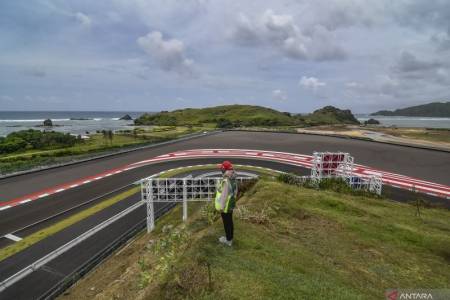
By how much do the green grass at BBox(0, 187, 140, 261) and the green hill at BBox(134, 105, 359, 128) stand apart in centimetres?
10415

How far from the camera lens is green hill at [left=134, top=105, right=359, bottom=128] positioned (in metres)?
129

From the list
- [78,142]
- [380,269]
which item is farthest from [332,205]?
[78,142]

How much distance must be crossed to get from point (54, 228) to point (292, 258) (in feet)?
47.5

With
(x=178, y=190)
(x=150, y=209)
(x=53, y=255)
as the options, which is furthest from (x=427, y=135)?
(x=53, y=255)

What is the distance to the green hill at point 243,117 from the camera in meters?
129

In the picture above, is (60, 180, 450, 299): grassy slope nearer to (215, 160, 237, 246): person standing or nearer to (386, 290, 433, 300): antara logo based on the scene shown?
(386, 290, 433, 300): antara logo

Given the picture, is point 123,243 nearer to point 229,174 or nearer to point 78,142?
point 229,174

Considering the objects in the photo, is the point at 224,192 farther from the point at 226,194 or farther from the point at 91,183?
the point at 91,183

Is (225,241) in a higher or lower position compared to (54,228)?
higher

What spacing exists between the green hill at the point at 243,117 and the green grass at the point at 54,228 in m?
104

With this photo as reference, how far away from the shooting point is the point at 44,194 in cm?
2250

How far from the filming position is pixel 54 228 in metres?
16.5

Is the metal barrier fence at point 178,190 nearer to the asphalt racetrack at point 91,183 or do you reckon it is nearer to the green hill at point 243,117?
the asphalt racetrack at point 91,183

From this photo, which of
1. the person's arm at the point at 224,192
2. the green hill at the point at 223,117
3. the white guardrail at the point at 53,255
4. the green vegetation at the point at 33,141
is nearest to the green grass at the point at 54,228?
the white guardrail at the point at 53,255
